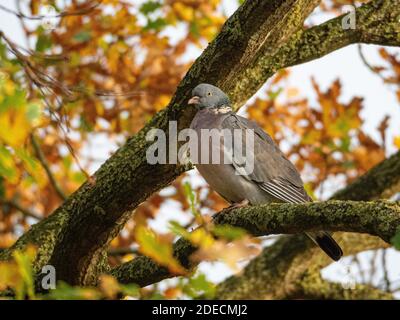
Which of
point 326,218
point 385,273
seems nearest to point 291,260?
point 385,273

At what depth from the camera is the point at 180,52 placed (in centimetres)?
765

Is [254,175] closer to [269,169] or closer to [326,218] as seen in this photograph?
[269,169]

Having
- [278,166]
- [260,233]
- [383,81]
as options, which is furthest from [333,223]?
[383,81]

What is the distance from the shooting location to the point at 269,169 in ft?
16.9

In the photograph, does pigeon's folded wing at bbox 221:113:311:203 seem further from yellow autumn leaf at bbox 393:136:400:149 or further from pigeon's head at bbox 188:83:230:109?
yellow autumn leaf at bbox 393:136:400:149

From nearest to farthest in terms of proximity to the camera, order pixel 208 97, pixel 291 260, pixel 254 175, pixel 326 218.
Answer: pixel 326 218 < pixel 208 97 < pixel 254 175 < pixel 291 260

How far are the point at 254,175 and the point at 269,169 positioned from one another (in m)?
0.16

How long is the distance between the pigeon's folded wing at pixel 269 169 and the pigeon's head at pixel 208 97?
0.31 metres

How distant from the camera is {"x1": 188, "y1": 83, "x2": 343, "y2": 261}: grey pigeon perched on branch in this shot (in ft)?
15.8

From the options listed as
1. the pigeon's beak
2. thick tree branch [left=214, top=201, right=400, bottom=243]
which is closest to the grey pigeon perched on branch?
the pigeon's beak

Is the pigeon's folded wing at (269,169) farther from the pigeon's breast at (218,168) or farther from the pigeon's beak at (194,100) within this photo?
the pigeon's beak at (194,100)

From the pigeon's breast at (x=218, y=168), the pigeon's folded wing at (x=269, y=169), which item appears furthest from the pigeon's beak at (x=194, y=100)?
the pigeon's folded wing at (x=269, y=169)

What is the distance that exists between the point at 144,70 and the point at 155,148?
10.1 feet
